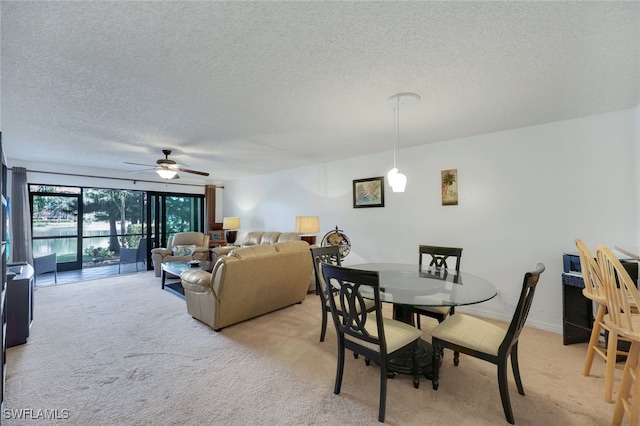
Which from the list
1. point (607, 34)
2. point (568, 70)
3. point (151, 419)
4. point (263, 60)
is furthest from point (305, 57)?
point (151, 419)

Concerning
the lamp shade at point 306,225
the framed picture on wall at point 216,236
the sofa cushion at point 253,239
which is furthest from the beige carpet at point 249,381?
the framed picture on wall at point 216,236

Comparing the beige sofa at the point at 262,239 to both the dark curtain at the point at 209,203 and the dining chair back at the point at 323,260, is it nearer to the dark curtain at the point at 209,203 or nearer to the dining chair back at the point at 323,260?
the dark curtain at the point at 209,203

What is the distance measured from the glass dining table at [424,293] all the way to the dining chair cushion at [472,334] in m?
0.20

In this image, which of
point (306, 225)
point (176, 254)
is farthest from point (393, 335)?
point (176, 254)

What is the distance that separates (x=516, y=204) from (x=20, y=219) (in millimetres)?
7754

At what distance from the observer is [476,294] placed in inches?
80.6

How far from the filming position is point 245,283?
3.00m

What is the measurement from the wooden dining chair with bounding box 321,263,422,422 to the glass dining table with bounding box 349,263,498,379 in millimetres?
166

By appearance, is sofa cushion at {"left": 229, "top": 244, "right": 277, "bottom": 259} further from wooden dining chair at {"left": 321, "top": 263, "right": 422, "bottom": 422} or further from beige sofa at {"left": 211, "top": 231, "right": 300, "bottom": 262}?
beige sofa at {"left": 211, "top": 231, "right": 300, "bottom": 262}

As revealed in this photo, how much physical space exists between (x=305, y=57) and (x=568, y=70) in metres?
1.90

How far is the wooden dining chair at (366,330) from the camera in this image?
1.70m

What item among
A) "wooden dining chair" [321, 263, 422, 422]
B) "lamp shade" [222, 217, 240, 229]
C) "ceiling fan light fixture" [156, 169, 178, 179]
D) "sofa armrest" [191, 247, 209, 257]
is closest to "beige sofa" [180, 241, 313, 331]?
"wooden dining chair" [321, 263, 422, 422]

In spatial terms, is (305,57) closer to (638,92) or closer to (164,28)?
(164,28)

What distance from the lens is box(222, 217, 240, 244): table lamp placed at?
22.8ft
